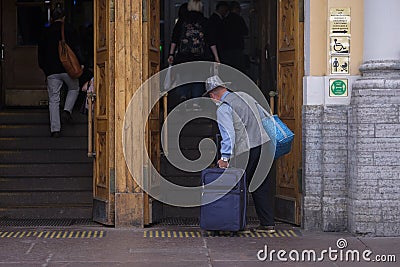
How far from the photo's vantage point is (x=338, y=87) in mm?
9836

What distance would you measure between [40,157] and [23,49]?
3.15m

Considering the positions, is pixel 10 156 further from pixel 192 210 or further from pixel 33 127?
pixel 192 210

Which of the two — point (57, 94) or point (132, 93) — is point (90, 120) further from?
point (57, 94)

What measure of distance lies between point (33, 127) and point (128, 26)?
3.54 m

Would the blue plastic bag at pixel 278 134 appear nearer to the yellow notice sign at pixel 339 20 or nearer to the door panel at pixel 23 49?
the yellow notice sign at pixel 339 20

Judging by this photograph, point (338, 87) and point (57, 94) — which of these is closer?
point (338, 87)

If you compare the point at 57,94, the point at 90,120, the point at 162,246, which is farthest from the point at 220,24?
the point at 162,246

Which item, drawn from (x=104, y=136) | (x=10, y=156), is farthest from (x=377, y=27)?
(x=10, y=156)

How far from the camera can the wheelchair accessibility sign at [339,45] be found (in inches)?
386

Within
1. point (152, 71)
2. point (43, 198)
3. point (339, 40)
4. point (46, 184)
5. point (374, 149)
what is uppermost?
point (339, 40)

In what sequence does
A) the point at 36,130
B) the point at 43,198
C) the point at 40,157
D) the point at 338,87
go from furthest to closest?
the point at 36,130 → the point at 40,157 → the point at 43,198 → the point at 338,87

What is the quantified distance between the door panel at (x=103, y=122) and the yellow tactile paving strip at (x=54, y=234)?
0.37 m

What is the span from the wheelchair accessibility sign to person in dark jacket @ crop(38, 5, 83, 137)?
4.38 meters

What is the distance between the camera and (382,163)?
9.49 metres
